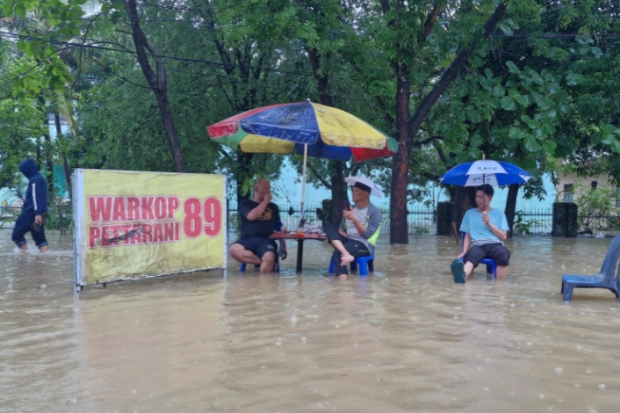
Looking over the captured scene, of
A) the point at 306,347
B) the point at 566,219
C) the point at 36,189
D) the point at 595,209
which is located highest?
the point at 36,189

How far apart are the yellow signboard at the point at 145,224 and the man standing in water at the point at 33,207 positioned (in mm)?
5079

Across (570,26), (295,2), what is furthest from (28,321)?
(570,26)

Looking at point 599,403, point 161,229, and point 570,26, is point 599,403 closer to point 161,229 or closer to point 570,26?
point 161,229

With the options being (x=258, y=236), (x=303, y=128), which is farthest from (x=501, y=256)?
(x=258, y=236)

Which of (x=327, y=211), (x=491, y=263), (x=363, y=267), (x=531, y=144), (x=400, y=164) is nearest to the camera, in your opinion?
(x=491, y=263)

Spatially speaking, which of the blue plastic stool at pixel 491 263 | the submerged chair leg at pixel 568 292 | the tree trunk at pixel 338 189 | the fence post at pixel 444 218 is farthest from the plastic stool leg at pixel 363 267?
the fence post at pixel 444 218

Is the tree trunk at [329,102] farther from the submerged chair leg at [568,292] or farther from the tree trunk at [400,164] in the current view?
the submerged chair leg at [568,292]

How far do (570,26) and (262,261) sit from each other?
1392cm

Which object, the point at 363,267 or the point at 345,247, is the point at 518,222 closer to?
the point at 363,267

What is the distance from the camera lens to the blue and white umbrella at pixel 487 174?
11.2 m

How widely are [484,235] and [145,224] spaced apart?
15.3 feet

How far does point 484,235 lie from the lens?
35.3 feet

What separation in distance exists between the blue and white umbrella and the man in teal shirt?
0.42 metres

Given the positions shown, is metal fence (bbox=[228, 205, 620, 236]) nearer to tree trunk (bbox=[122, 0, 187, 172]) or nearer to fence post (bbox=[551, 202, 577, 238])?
fence post (bbox=[551, 202, 577, 238])
